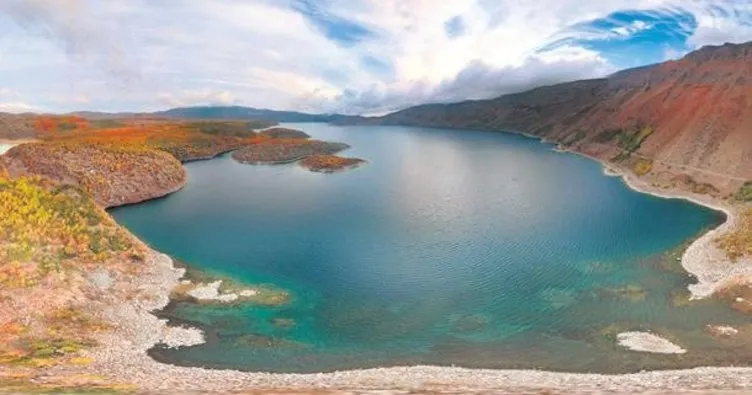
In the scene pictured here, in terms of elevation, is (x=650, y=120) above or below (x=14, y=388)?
above

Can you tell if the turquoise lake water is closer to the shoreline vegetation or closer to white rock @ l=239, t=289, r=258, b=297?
the shoreline vegetation

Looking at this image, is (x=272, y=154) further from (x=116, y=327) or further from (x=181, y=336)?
(x=181, y=336)

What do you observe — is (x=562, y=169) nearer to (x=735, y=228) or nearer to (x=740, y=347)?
(x=735, y=228)

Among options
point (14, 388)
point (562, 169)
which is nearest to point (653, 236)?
point (14, 388)

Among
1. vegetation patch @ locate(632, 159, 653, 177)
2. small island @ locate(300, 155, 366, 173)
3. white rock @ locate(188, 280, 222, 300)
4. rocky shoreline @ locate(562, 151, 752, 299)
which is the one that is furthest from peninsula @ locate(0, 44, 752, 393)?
small island @ locate(300, 155, 366, 173)

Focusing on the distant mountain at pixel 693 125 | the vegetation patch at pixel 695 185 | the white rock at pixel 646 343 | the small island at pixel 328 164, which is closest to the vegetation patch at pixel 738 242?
the white rock at pixel 646 343

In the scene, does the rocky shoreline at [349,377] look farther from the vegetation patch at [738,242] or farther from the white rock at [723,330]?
the vegetation patch at [738,242]
